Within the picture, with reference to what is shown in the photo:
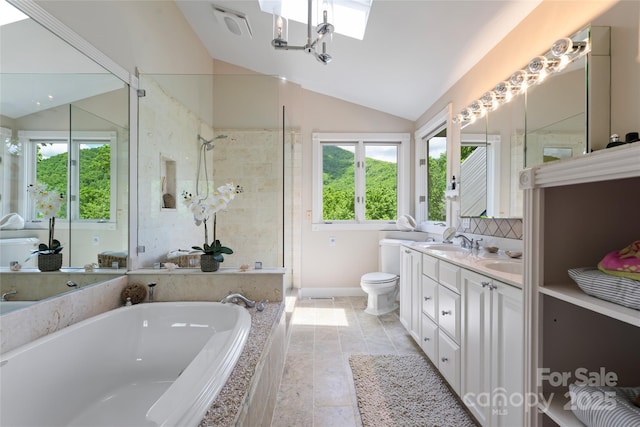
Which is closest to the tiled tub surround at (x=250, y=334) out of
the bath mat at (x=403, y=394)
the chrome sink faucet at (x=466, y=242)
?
the bath mat at (x=403, y=394)

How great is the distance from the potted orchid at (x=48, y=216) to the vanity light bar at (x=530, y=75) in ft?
9.24

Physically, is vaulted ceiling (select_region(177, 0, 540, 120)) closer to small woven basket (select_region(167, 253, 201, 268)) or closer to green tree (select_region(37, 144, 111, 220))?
green tree (select_region(37, 144, 111, 220))

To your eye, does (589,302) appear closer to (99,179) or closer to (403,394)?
(403,394)

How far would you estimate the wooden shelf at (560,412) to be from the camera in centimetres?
79

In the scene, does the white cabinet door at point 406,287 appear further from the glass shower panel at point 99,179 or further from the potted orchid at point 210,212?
the glass shower panel at point 99,179

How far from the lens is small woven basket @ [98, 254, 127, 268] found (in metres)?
1.90

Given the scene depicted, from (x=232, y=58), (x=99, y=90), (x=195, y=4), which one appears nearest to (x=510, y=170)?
(x=99, y=90)

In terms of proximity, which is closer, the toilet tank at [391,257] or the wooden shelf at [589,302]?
the wooden shelf at [589,302]

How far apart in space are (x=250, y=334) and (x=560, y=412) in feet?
4.17

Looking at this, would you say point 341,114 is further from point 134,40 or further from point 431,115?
point 134,40

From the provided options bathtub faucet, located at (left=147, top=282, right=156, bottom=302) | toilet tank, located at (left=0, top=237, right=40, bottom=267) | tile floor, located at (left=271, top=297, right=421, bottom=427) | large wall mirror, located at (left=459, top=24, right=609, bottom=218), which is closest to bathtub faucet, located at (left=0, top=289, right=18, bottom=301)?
toilet tank, located at (left=0, top=237, right=40, bottom=267)

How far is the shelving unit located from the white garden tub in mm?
1094

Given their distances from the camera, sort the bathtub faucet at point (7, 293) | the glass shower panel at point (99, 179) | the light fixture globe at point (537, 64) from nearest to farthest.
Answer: the bathtub faucet at point (7, 293)
the light fixture globe at point (537, 64)
the glass shower panel at point (99, 179)

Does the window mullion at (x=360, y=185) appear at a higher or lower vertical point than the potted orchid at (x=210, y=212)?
higher
